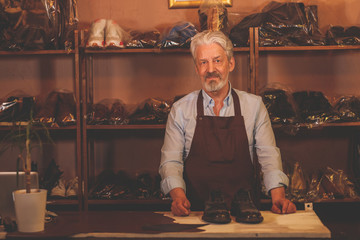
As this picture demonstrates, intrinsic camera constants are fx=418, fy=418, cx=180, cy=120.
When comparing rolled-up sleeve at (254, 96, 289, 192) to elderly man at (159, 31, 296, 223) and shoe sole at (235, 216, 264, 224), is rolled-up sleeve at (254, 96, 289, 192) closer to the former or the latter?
elderly man at (159, 31, 296, 223)

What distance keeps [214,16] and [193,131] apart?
1051mm

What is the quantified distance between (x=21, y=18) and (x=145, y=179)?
1568mm

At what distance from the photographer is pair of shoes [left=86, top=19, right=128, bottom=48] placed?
3035 millimetres

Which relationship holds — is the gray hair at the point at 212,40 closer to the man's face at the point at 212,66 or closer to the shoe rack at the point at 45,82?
the man's face at the point at 212,66

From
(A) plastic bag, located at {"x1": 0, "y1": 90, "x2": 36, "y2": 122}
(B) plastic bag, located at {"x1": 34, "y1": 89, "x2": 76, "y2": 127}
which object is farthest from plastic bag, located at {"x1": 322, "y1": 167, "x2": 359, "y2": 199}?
Answer: (A) plastic bag, located at {"x1": 0, "y1": 90, "x2": 36, "y2": 122}

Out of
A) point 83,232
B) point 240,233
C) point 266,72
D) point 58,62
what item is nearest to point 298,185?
point 266,72

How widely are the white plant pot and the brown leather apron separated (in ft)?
3.28

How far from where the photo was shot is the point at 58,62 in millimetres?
3582

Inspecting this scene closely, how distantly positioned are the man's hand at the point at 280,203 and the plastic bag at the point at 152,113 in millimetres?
1275

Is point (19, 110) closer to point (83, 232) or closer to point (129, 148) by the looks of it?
point (129, 148)

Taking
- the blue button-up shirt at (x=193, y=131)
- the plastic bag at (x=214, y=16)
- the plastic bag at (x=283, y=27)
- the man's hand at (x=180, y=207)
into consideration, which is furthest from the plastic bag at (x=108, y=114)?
the man's hand at (x=180, y=207)

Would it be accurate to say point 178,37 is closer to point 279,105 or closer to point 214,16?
point 214,16

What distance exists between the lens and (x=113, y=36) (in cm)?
304

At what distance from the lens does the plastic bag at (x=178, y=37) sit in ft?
9.90
